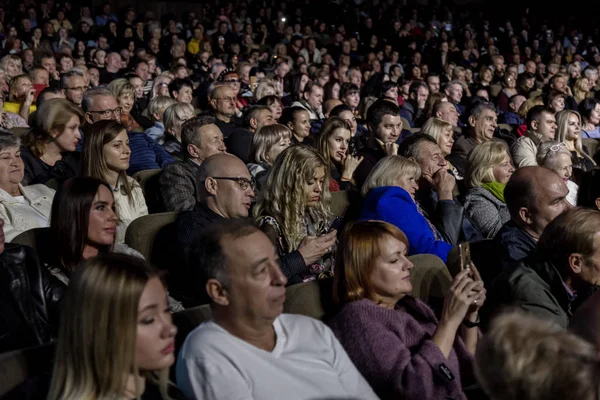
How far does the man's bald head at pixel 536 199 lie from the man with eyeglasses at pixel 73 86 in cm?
404

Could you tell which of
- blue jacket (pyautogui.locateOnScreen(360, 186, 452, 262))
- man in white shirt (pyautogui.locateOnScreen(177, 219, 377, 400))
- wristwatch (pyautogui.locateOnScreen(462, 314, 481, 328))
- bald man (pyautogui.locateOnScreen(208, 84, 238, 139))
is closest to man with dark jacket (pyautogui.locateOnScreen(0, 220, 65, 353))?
man in white shirt (pyautogui.locateOnScreen(177, 219, 377, 400))

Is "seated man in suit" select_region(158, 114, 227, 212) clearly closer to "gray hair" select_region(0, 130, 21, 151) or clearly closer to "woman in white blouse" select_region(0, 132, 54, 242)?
"woman in white blouse" select_region(0, 132, 54, 242)

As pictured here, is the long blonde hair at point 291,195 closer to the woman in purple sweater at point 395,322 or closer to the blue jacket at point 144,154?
the woman in purple sweater at point 395,322

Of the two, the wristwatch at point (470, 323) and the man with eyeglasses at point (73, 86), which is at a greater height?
the wristwatch at point (470, 323)

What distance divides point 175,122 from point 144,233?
2.28 meters

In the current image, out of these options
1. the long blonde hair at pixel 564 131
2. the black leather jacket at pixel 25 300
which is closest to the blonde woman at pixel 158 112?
the long blonde hair at pixel 564 131

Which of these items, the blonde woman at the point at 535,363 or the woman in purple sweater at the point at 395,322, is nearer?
the blonde woman at the point at 535,363

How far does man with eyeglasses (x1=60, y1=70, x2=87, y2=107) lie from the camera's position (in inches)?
247

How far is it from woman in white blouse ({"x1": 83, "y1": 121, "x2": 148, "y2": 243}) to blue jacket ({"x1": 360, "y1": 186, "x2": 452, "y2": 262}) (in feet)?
3.98

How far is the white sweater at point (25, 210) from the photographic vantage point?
347cm

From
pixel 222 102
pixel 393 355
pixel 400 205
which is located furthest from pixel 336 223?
pixel 222 102

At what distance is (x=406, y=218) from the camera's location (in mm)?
3719

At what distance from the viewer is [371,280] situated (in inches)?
97.0

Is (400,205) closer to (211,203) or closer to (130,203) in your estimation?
(211,203)
